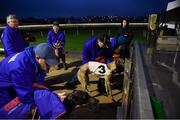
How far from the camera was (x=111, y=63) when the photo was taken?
6.48 metres

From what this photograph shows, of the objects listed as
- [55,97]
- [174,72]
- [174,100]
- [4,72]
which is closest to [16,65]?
[4,72]

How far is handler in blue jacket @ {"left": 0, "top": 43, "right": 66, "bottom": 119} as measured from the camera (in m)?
3.25

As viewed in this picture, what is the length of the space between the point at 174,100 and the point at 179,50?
3.13m

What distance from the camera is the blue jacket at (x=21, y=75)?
3285 mm

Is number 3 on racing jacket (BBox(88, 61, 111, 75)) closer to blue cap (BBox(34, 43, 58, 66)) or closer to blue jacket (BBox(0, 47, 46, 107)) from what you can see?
blue jacket (BBox(0, 47, 46, 107))

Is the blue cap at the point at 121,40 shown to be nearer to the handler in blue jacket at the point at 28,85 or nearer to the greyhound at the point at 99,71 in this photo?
the greyhound at the point at 99,71

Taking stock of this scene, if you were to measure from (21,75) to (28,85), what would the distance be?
0.50 ft

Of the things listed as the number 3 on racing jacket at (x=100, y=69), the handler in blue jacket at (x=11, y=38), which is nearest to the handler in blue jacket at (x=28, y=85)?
the number 3 on racing jacket at (x=100, y=69)

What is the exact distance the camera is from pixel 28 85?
333 centimetres

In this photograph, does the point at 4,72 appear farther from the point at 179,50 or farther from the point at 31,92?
the point at 179,50

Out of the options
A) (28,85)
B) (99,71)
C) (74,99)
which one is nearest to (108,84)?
(99,71)

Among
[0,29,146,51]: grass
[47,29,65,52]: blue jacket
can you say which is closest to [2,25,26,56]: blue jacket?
[47,29,65,52]: blue jacket

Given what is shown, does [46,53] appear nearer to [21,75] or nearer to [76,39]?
[21,75]

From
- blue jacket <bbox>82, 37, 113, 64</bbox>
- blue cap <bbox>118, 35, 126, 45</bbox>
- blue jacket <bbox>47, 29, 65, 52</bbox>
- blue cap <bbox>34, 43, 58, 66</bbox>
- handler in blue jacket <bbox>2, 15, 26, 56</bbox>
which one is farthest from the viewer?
blue jacket <bbox>47, 29, 65, 52</bbox>
